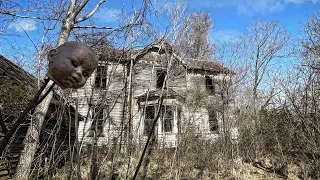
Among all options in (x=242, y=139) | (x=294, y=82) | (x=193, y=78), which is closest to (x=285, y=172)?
(x=242, y=139)

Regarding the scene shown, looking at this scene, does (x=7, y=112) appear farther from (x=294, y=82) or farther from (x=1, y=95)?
(x=294, y=82)

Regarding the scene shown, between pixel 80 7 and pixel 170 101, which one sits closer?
pixel 80 7

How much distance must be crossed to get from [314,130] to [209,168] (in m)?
4.43

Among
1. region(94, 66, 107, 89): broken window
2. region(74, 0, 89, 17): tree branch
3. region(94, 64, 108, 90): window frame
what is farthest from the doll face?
region(74, 0, 89, 17): tree branch

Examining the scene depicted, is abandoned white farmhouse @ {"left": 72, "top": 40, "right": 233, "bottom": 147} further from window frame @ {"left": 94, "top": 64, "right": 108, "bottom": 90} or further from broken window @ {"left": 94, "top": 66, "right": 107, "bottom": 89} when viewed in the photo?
window frame @ {"left": 94, "top": 64, "right": 108, "bottom": 90}

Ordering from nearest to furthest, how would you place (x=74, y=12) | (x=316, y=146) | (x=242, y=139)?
(x=74, y=12) → (x=316, y=146) → (x=242, y=139)

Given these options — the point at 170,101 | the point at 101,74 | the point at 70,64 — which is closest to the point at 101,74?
the point at 101,74

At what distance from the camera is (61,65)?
85 centimetres

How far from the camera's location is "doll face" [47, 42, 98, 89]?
85cm

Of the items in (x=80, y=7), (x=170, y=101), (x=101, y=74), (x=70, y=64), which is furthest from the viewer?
(x=170, y=101)

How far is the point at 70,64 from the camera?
33.7 inches

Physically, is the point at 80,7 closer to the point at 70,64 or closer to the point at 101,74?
the point at 101,74

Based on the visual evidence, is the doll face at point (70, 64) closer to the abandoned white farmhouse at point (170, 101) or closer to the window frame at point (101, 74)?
the window frame at point (101, 74)

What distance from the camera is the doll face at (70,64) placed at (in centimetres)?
85
